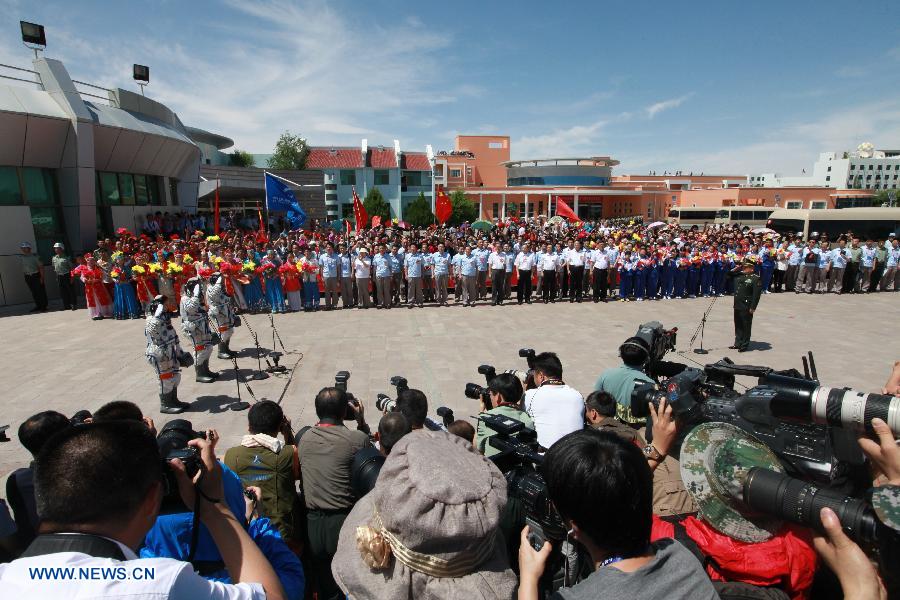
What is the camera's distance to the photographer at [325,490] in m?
2.74

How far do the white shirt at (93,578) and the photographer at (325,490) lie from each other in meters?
1.58

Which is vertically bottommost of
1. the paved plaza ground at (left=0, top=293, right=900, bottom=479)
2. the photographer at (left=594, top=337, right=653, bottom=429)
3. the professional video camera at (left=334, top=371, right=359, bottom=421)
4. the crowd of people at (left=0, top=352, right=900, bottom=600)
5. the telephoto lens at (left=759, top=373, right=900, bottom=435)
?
the paved plaza ground at (left=0, top=293, right=900, bottom=479)

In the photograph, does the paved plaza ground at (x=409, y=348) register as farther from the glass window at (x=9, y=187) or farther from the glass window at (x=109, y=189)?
the glass window at (x=109, y=189)

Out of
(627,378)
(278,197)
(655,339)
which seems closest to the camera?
(627,378)

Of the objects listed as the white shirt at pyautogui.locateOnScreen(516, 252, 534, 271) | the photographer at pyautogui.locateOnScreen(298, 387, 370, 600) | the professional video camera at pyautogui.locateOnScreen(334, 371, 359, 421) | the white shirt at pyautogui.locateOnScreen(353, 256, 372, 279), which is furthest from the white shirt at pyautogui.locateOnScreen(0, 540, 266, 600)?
the white shirt at pyautogui.locateOnScreen(516, 252, 534, 271)

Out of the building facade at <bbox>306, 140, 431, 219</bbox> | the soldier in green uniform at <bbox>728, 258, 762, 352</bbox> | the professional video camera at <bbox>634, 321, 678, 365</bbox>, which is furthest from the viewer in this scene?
the building facade at <bbox>306, 140, 431, 219</bbox>

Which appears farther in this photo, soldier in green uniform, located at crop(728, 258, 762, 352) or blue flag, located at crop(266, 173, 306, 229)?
blue flag, located at crop(266, 173, 306, 229)

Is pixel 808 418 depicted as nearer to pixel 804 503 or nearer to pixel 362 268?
pixel 804 503

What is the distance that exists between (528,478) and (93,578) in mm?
1351

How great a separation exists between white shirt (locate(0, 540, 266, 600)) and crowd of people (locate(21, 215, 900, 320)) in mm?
10594

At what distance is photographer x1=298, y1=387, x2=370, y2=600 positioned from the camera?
9.00 ft

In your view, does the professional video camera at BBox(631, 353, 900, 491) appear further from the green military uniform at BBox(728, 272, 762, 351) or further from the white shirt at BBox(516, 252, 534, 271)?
the white shirt at BBox(516, 252, 534, 271)

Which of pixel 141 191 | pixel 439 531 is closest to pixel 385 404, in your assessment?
pixel 439 531

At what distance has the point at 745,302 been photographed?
8.62 meters
